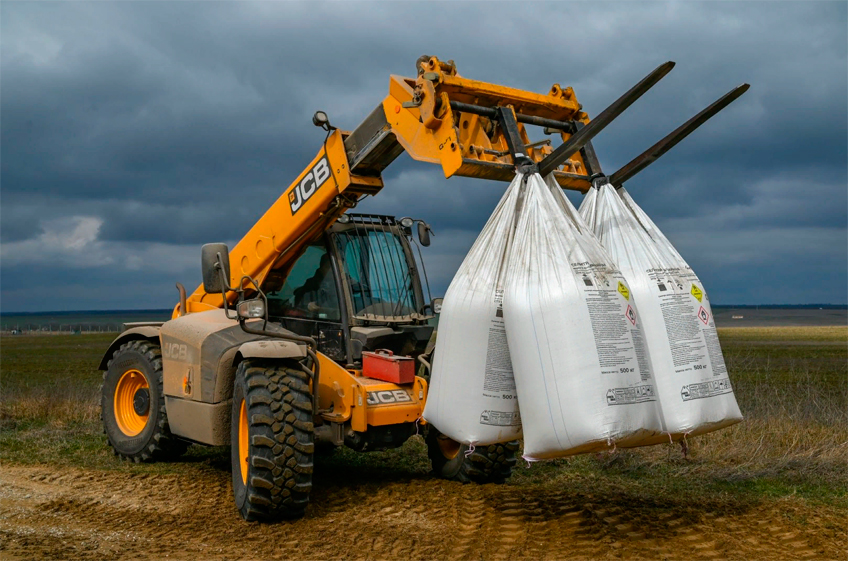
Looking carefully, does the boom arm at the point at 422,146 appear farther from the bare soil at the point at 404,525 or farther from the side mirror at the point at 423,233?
the bare soil at the point at 404,525

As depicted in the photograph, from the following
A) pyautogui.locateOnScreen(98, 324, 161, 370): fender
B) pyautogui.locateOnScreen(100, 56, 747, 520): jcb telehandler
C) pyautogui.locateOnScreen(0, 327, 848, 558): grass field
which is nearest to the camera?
pyautogui.locateOnScreen(100, 56, 747, 520): jcb telehandler

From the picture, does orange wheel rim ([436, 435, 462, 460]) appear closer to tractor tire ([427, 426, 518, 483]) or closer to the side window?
tractor tire ([427, 426, 518, 483])

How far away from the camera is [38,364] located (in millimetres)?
28500

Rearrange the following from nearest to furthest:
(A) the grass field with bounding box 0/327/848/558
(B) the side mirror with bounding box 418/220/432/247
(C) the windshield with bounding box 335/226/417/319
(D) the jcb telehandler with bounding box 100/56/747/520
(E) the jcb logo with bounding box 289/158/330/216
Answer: (D) the jcb telehandler with bounding box 100/56/747/520, (A) the grass field with bounding box 0/327/848/558, (E) the jcb logo with bounding box 289/158/330/216, (C) the windshield with bounding box 335/226/417/319, (B) the side mirror with bounding box 418/220/432/247

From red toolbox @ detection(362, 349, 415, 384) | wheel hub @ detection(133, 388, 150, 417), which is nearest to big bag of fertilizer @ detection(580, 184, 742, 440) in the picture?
red toolbox @ detection(362, 349, 415, 384)

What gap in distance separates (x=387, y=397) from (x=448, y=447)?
1245mm

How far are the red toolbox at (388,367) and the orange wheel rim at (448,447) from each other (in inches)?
39.9

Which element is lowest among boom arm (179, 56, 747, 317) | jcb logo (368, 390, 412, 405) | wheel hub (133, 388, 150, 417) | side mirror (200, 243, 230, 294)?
jcb logo (368, 390, 412, 405)

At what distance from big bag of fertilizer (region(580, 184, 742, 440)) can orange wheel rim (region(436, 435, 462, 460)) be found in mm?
2700

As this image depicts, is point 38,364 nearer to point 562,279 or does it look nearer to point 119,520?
point 119,520

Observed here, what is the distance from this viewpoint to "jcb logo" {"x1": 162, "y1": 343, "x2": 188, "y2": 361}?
702 cm

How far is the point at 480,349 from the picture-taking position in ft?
16.2

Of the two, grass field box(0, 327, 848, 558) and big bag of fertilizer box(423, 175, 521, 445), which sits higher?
big bag of fertilizer box(423, 175, 521, 445)

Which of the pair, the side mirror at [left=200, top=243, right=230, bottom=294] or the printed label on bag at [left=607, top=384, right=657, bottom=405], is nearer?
the printed label on bag at [left=607, top=384, right=657, bottom=405]
